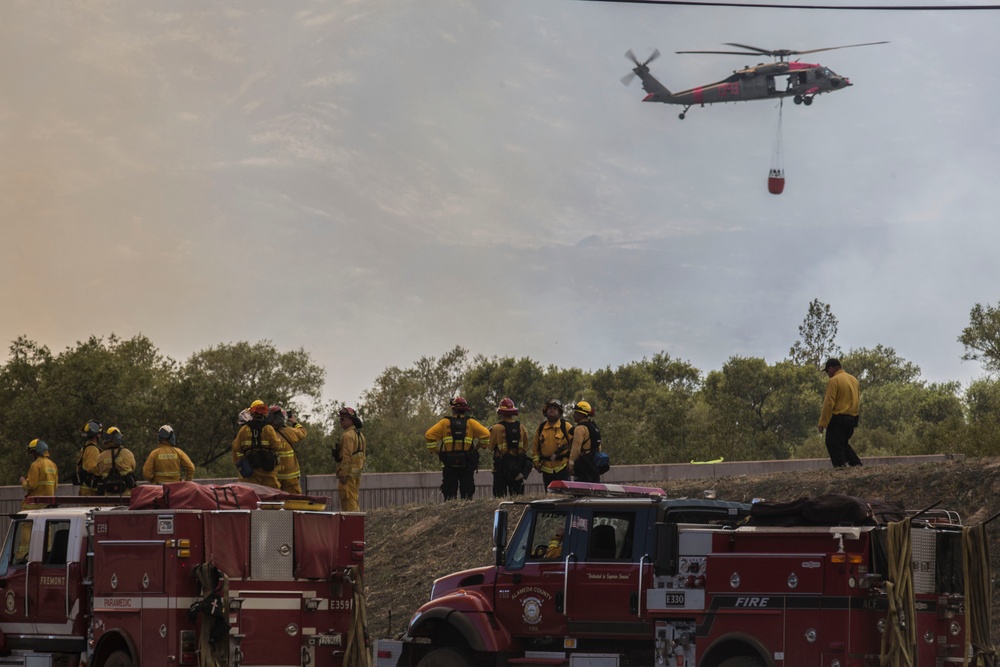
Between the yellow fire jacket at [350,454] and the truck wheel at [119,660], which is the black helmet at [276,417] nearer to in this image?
the yellow fire jacket at [350,454]

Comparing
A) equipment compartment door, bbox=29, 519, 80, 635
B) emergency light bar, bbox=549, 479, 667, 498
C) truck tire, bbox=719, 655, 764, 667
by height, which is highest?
emergency light bar, bbox=549, 479, 667, 498

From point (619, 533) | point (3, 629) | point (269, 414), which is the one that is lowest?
point (3, 629)

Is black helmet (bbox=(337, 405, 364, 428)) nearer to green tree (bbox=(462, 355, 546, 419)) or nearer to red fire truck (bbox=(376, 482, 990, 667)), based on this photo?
red fire truck (bbox=(376, 482, 990, 667))

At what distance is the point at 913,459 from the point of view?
24672mm

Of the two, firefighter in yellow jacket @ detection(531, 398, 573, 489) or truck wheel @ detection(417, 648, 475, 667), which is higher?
firefighter in yellow jacket @ detection(531, 398, 573, 489)

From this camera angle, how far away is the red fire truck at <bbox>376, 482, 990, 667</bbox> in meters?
12.3

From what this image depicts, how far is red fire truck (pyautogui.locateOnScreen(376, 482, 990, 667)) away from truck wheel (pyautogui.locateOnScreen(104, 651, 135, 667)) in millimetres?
2565

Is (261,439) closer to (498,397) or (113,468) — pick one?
(113,468)

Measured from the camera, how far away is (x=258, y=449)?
20.8 m

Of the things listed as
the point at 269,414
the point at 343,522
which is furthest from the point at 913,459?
the point at 343,522

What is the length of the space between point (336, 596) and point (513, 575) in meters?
1.92

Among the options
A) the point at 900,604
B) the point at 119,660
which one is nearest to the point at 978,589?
the point at 900,604

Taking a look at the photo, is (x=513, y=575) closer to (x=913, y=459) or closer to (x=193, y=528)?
(x=193, y=528)

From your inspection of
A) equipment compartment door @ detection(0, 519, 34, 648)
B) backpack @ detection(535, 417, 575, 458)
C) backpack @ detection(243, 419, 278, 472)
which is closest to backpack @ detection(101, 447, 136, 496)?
backpack @ detection(243, 419, 278, 472)
